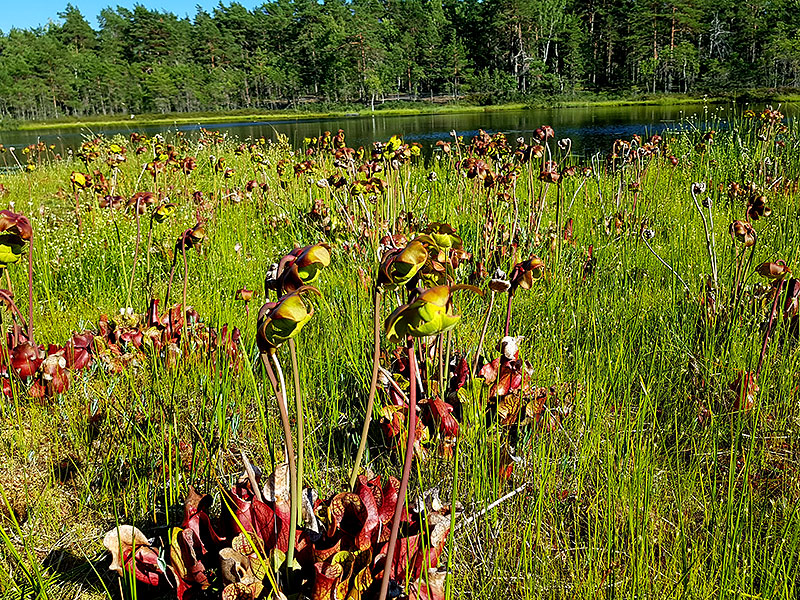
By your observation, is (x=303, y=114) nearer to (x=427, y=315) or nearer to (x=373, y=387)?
(x=373, y=387)

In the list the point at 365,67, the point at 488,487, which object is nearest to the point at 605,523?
the point at 488,487

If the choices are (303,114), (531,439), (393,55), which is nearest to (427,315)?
(531,439)

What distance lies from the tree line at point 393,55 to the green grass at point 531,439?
50891mm

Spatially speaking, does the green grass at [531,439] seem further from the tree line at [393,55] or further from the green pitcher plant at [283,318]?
the tree line at [393,55]

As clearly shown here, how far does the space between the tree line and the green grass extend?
50.9 m

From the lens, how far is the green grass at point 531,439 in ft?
3.78

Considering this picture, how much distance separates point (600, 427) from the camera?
1.49 m

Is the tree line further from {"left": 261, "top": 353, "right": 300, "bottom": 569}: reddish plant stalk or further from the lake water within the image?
{"left": 261, "top": 353, "right": 300, "bottom": 569}: reddish plant stalk

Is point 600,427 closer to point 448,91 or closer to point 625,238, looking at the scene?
point 625,238

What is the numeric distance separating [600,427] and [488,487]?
347 millimetres

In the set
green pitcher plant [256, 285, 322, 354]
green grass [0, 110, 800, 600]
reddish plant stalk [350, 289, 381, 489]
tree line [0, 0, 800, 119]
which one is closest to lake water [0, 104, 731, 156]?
green grass [0, 110, 800, 600]

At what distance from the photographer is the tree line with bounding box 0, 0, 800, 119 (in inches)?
2104

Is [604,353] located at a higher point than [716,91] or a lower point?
lower

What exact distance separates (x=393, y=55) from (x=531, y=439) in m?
69.6
